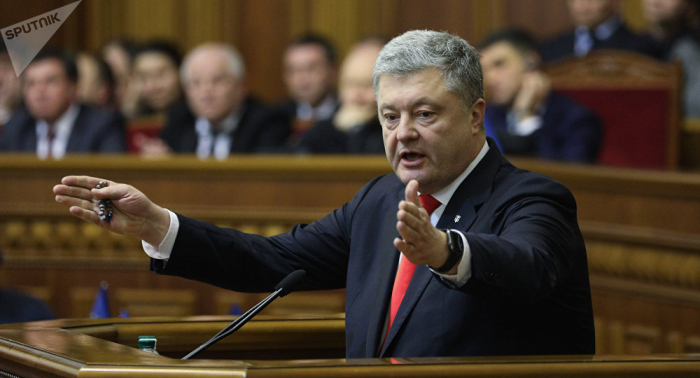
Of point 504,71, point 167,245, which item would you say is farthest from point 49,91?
point 167,245

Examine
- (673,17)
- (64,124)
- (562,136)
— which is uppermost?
(673,17)

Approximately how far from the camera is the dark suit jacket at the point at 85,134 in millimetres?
5141

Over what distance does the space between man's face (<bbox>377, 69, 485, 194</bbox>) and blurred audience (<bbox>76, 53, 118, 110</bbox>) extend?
478 cm

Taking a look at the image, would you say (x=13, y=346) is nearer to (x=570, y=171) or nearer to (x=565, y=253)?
(x=565, y=253)

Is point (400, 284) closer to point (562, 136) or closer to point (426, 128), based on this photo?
point (426, 128)

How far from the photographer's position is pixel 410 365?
4.61 feet

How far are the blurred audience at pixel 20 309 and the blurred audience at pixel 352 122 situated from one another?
6.57 feet

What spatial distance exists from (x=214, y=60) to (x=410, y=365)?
3.96 meters

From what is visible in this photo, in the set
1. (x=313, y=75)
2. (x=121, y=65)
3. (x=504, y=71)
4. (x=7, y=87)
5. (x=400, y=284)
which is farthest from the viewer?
(x=121, y=65)

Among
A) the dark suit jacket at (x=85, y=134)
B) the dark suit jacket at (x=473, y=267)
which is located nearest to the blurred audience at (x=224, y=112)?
the dark suit jacket at (x=85, y=134)

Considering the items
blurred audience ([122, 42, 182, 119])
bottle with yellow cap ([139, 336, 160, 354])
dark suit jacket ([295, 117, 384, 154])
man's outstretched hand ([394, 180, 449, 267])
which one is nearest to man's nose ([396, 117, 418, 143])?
man's outstretched hand ([394, 180, 449, 267])

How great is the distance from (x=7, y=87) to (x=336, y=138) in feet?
9.37

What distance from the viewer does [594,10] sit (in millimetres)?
5703

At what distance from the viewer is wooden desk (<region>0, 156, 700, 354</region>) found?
12.3 feet
